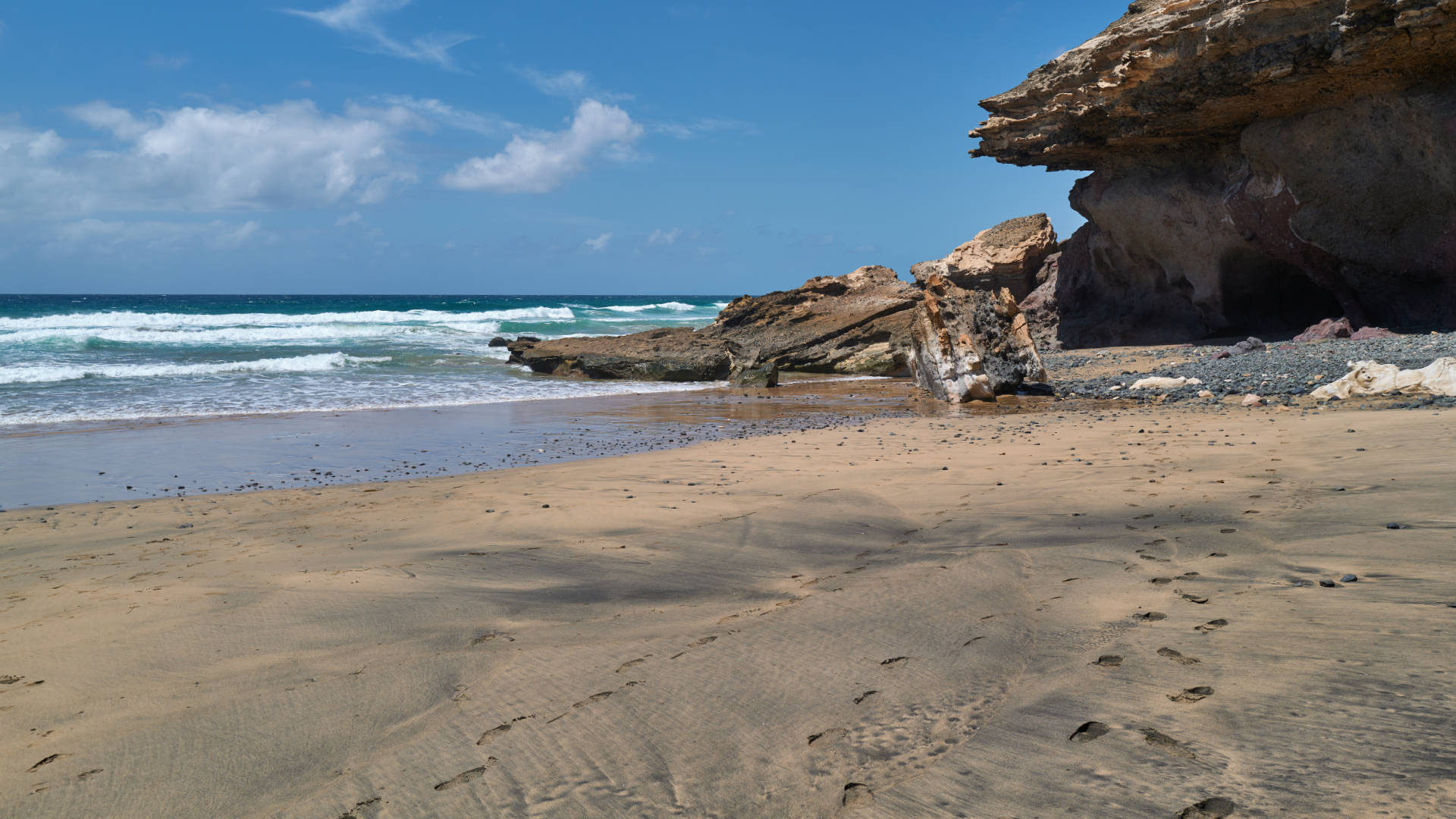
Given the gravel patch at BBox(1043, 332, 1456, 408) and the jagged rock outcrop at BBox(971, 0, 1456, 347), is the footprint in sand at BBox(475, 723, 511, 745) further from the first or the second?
the jagged rock outcrop at BBox(971, 0, 1456, 347)

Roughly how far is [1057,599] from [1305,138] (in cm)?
1349

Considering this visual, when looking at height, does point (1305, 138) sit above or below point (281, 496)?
above

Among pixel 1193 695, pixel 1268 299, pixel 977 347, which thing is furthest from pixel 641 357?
pixel 1193 695

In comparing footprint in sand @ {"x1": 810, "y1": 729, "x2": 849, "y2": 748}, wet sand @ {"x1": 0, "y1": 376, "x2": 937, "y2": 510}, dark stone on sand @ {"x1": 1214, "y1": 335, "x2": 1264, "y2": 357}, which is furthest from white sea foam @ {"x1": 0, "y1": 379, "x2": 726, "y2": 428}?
footprint in sand @ {"x1": 810, "y1": 729, "x2": 849, "y2": 748}

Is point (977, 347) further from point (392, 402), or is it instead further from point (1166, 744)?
point (1166, 744)

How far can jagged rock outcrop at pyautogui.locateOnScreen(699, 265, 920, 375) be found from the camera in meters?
16.9

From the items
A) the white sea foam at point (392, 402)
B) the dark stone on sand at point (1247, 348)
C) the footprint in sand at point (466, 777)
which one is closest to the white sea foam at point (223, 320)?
the white sea foam at point (392, 402)

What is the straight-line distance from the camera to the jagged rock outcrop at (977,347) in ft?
35.6

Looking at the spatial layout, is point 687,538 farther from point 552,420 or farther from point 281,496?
point 552,420

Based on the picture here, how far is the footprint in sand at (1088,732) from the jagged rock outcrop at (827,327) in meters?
14.5

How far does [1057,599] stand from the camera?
2.82 metres

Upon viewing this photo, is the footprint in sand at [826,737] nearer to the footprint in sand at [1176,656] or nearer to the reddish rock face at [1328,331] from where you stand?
the footprint in sand at [1176,656]

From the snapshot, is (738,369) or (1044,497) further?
(738,369)

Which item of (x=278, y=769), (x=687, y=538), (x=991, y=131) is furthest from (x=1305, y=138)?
(x=278, y=769)
